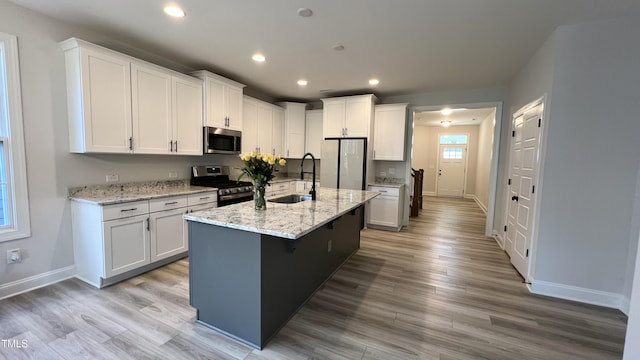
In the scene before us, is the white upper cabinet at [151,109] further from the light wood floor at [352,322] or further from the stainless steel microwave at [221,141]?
the light wood floor at [352,322]

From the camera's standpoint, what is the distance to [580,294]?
8.59 ft

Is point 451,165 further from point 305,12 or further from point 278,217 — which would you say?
point 278,217

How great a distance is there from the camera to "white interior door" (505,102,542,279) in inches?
117

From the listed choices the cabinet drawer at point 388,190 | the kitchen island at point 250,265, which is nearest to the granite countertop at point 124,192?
the kitchen island at point 250,265

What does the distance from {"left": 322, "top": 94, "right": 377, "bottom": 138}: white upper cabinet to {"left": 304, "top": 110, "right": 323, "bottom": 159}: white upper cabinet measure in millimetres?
449

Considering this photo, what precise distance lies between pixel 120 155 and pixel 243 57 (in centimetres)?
194

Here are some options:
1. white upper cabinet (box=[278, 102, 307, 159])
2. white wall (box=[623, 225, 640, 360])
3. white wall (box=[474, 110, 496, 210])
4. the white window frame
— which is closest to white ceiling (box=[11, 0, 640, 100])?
the white window frame

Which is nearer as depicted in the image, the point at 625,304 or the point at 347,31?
the point at 625,304

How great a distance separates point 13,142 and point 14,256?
3.47ft

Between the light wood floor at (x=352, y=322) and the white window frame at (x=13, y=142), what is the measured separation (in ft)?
2.19

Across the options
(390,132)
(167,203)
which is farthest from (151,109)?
(390,132)

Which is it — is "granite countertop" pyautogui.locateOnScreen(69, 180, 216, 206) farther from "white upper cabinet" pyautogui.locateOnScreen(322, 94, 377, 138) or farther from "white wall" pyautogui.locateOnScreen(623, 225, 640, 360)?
"white wall" pyautogui.locateOnScreen(623, 225, 640, 360)

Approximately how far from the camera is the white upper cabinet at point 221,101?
3.79 m

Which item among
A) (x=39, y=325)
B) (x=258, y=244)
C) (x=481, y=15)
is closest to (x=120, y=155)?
(x=39, y=325)
